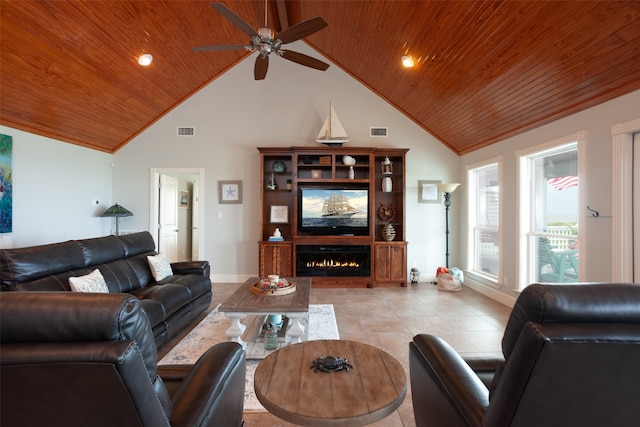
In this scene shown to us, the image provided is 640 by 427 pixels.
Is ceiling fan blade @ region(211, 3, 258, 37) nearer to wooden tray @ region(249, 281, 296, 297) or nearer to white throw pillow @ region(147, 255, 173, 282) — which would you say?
wooden tray @ region(249, 281, 296, 297)

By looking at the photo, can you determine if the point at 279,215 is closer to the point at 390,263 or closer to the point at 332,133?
the point at 332,133

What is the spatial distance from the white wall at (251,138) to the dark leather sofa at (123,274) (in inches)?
67.4

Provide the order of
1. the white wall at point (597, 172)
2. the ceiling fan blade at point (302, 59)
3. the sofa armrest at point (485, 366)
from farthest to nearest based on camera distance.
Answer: the ceiling fan blade at point (302, 59) → the white wall at point (597, 172) → the sofa armrest at point (485, 366)

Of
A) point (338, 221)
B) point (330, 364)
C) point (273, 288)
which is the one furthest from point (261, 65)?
point (330, 364)

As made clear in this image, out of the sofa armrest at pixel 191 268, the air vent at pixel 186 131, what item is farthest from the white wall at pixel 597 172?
the air vent at pixel 186 131

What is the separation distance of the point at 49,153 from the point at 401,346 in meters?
5.47

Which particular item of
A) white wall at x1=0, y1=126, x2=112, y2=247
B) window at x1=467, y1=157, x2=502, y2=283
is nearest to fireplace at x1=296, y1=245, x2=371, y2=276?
window at x1=467, y1=157, x2=502, y2=283

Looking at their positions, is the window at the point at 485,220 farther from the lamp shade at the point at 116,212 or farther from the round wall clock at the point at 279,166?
the lamp shade at the point at 116,212

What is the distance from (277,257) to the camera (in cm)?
514

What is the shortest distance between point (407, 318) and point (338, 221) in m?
2.14

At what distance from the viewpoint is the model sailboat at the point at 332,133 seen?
5.19 meters

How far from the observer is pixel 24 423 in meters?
0.84

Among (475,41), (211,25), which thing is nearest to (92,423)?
(475,41)

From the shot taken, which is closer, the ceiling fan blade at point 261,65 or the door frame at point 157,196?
the ceiling fan blade at point 261,65
